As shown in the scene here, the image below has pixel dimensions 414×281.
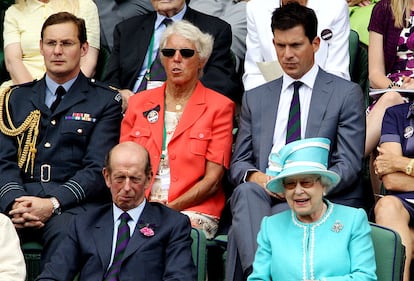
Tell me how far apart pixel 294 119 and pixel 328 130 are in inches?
8.6

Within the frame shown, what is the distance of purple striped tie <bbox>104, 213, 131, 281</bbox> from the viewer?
6.20 metres

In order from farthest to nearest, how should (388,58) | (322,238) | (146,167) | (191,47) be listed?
(388,58)
(191,47)
(146,167)
(322,238)

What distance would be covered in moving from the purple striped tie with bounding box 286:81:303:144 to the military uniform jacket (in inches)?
46.1

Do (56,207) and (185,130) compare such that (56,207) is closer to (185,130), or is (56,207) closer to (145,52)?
(185,130)

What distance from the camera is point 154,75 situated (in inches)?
327

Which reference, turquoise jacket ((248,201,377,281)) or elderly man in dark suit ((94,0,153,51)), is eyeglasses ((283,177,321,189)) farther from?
elderly man in dark suit ((94,0,153,51))

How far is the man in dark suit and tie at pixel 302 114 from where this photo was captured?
698cm

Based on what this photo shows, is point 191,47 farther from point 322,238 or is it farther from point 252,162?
point 322,238

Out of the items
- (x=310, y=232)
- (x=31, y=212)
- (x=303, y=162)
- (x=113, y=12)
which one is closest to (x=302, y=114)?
(x=303, y=162)

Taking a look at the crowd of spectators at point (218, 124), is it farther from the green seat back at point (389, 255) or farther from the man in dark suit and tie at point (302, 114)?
the green seat back at point (389, 255)

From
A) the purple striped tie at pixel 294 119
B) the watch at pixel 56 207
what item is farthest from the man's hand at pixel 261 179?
the watch at pixel 56 207

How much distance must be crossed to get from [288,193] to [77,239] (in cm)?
117

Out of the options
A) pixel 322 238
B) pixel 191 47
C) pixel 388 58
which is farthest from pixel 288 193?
pixel 388 58

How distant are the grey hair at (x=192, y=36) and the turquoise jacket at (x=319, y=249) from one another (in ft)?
5.81
